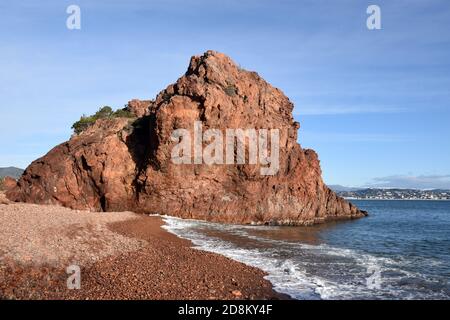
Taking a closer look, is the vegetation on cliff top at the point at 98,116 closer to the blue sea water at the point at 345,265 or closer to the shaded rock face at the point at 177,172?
the shaded rock face at the point at 177,172

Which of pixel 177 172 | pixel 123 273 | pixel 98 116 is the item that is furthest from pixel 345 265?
pixel 98 116

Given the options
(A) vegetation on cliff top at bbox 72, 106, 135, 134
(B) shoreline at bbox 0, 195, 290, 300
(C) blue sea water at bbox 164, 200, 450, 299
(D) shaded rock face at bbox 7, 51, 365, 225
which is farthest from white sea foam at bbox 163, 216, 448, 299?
(A) vegetation on cliff top at bbox 72, 106, 135, 134

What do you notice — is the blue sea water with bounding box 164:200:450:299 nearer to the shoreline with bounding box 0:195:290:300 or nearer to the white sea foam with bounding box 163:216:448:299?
the white sea foam with bounding box 163:216:448:299

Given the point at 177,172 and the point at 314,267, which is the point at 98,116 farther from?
the point at 314,267

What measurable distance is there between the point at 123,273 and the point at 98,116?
45.8m

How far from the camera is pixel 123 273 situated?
14281mm

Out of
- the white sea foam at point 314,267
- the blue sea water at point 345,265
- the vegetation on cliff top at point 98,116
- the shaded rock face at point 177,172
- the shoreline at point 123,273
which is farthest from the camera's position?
the vegetation on cliff top at point 98,116

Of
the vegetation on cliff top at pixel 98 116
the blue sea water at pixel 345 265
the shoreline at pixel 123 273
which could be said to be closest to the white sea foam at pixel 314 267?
the blue sea water at pixel 345 265

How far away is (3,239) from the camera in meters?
17.0

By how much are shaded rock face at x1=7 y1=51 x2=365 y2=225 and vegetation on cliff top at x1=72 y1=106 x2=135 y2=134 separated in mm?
6268

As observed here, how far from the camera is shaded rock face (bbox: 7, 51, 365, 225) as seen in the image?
4225 centimetres

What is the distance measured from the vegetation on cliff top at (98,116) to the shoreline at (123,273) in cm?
3375

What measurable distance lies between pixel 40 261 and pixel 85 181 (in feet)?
102

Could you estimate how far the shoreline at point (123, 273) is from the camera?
39.2 feet
